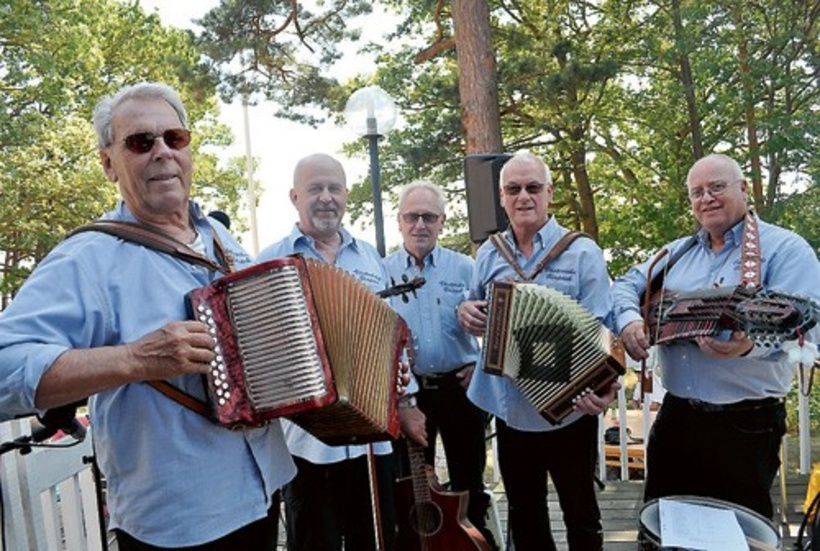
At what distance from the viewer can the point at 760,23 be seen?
11266mm

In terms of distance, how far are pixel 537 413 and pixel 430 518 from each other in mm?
695

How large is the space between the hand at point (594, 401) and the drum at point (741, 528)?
490 millimetres

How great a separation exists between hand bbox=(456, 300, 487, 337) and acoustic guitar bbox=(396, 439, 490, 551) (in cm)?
62

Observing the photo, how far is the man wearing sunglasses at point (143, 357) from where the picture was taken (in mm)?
1573

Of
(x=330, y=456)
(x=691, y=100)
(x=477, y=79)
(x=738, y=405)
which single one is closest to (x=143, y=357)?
(x=330, y=456)

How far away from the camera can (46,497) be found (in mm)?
2861

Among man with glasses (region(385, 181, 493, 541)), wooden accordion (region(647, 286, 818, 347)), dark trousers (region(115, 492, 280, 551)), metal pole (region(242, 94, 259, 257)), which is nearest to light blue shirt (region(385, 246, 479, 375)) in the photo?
man with glasses (region(385, 181, 493, 541))

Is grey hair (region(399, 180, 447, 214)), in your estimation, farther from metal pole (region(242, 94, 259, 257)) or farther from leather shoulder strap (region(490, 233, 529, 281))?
metal pole (region(242, 94, 259, 257))

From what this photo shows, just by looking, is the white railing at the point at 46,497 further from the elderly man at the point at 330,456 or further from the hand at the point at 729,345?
the hand at the point at 729,345

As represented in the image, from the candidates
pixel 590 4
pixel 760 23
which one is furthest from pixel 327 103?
pixel 760 23

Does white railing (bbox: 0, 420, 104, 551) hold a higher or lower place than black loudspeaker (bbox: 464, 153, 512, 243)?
lower

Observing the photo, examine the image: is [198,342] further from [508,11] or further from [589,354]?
[508,11]

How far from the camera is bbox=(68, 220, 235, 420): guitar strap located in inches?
68.6

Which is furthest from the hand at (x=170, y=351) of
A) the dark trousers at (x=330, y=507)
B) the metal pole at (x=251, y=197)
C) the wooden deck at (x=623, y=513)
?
the metal pole at (x=251, y=197)
